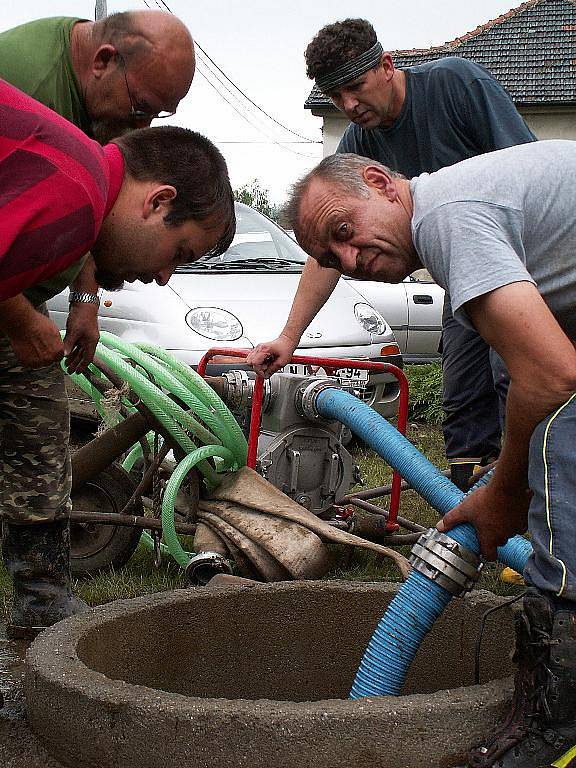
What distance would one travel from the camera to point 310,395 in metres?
4.19

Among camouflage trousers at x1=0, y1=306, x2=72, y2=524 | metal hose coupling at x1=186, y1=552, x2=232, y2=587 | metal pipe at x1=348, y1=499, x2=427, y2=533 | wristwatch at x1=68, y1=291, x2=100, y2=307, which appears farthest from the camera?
metal pipe at x1=348, y1=499, x2=427, y2=533

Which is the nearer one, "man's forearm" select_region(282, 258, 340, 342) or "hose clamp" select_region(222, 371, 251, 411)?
"man's forearm" select_region(282, 258, 340, 342)

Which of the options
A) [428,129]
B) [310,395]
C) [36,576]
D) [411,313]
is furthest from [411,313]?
[36,576]

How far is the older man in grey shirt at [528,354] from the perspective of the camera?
84.2 inches

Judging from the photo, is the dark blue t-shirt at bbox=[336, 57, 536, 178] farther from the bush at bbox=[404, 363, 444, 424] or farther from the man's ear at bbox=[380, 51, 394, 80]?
the bush at bbox=[404, 363, 444, 424]

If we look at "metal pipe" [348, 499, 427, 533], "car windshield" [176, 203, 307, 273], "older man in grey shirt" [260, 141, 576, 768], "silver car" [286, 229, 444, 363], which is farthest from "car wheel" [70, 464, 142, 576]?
"silver car" [286, 229, 444, 363]

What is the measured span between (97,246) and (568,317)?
1.29 m

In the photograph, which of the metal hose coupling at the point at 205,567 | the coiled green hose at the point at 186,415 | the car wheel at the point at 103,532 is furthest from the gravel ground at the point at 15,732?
the car wheel at the point at 103,532

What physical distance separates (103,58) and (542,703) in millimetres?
2320

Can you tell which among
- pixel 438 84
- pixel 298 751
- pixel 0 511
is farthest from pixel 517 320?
pixel 438 84

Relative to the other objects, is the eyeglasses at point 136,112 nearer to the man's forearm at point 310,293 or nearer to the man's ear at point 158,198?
the man's ear at point 158,198

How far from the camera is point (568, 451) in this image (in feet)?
7.16

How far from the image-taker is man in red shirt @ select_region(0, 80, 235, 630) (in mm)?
2170

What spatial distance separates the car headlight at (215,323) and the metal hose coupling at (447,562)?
3.92 meters
